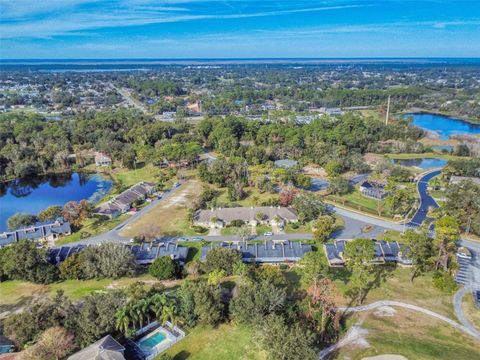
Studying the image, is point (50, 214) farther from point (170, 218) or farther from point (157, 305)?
point (157, 305)

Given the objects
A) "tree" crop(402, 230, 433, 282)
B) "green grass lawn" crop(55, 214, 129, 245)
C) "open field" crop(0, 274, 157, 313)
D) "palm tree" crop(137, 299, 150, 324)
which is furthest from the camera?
"green grass lawn" crop(55, 214, 129, 245)

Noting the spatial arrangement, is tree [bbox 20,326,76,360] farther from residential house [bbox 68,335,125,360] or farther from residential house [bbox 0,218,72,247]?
residential house [bbox 0,218,72,247]

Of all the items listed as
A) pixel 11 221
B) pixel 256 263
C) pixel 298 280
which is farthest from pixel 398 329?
pixel 11 221

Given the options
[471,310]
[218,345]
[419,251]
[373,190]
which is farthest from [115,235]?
[471,310]

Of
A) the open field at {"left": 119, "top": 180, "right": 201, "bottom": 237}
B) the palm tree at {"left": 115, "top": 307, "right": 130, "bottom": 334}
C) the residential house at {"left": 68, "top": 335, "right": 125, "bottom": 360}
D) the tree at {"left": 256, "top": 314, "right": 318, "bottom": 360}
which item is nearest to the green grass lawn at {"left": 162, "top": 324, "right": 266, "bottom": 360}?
the tree at {"left": 256, "top": 314, "right": 318, "bottom": 360}

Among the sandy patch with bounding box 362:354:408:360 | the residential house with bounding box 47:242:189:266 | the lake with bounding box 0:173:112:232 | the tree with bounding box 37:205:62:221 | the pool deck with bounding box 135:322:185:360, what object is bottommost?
the lake with bounding box 0:173:112:232

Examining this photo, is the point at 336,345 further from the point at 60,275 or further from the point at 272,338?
the point at 60,275

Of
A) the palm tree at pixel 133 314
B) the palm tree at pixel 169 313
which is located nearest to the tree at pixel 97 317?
the palm tree at pixel 133 314
